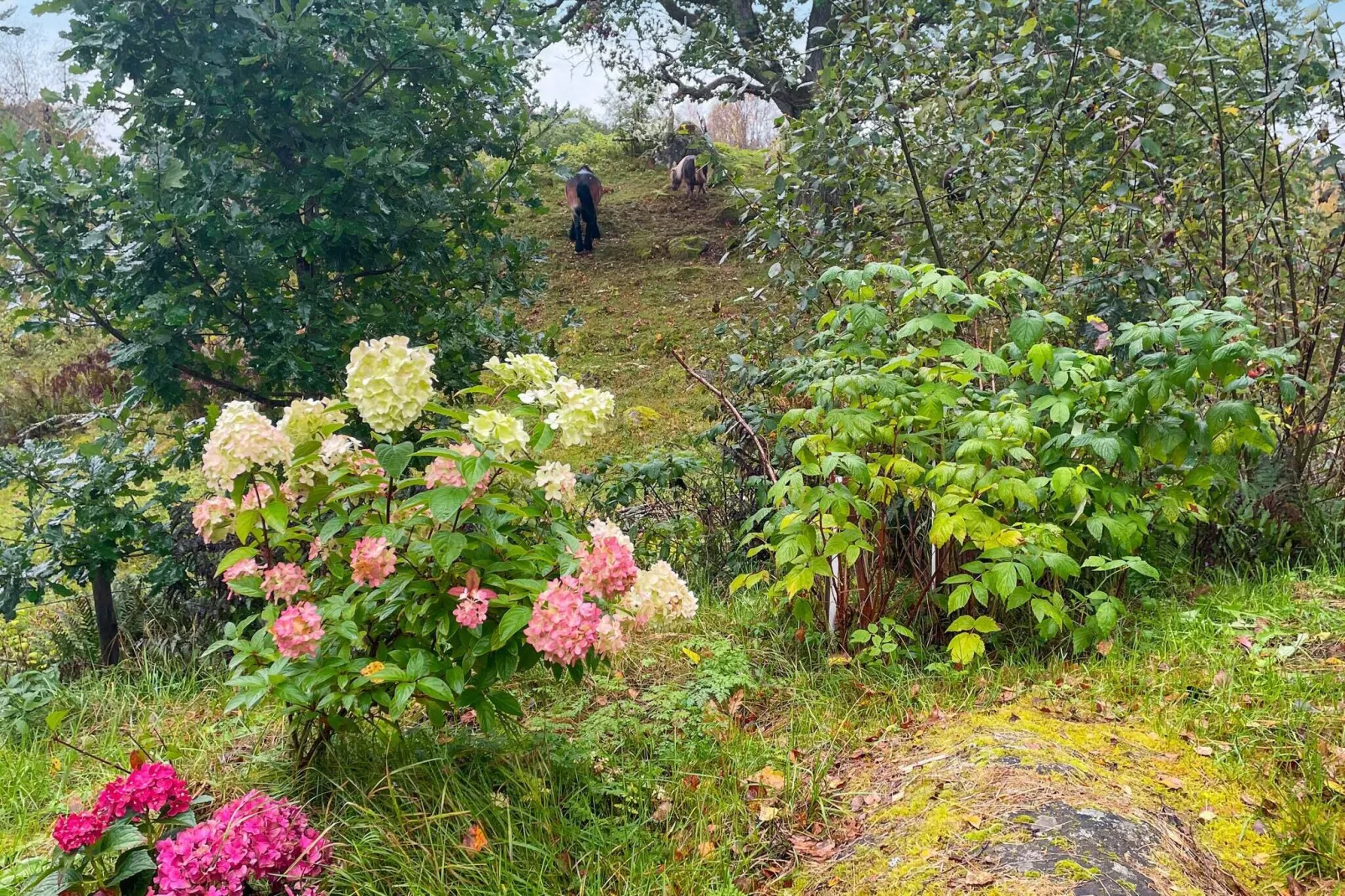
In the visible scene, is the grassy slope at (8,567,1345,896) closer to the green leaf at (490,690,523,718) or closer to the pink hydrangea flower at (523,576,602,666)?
the green leaf at (490,690,523,718)

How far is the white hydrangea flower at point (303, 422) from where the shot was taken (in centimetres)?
180

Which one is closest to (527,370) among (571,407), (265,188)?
(571,407)

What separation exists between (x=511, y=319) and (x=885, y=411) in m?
1.91

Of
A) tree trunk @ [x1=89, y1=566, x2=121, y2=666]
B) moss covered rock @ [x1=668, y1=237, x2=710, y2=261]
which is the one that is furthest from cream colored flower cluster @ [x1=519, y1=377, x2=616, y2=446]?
moss covered rock @ [x1=668, y1=237, x2=710, y2=261]

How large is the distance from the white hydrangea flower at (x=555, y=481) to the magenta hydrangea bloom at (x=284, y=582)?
577 mm

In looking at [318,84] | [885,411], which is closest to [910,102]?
[885,411]

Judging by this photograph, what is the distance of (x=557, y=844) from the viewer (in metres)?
1.82

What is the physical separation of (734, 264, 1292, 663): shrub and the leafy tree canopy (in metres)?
1.76

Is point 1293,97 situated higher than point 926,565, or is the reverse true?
point 1293,97

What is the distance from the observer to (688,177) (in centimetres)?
1301

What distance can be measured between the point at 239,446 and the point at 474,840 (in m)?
0.98

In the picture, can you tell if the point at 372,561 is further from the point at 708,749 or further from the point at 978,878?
the point at 978,878

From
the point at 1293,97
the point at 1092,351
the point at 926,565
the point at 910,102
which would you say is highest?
the point at 910,102

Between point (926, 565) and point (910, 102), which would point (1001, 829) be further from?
point (910, 102)
